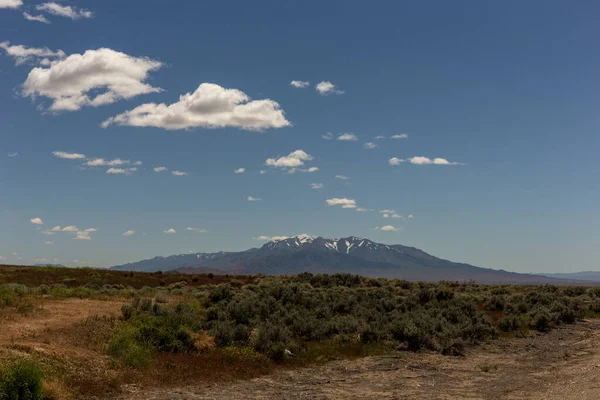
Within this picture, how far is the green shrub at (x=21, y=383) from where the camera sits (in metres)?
13.2

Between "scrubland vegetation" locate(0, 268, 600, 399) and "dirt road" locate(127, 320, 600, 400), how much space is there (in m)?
1.33

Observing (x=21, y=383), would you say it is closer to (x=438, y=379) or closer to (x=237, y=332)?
(x=237, y=332)

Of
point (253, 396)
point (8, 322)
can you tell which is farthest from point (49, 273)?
point (253, 396)

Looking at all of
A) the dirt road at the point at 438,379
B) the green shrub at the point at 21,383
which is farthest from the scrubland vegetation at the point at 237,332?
the dirt road at the point at 438,379

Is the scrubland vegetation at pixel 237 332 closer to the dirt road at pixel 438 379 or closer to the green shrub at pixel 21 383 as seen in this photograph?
the green shrub at pixel 21 383

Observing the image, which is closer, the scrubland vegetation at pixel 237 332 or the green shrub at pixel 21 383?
the green shrub at pixel 21 383

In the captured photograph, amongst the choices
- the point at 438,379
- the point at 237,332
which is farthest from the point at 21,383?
the point at 438,379

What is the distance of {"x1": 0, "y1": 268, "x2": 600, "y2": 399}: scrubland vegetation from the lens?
16375mm

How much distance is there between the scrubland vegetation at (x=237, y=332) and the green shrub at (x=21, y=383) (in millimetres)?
26

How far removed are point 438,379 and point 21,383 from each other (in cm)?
1456

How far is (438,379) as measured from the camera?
19.2m

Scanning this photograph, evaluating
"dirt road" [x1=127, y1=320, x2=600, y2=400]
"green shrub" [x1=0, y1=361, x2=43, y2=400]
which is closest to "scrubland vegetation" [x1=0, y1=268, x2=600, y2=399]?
"green shrub" [x1=0, y1=361, x2=43, y2=400]

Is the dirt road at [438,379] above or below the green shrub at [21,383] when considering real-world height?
below

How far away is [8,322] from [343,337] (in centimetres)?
1581
